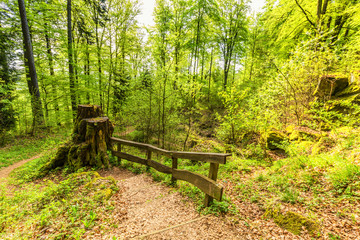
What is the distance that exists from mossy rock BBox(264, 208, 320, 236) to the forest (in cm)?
2

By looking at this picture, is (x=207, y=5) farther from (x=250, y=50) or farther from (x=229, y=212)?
(x=229, y=212)

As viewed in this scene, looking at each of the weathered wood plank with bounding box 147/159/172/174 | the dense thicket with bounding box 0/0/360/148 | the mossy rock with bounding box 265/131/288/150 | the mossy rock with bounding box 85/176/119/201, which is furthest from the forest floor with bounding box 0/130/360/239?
the mossy rock with bounding box 265/131/288/150

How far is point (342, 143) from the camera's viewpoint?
4.23 meters

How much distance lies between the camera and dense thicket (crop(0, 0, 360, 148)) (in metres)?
6.36

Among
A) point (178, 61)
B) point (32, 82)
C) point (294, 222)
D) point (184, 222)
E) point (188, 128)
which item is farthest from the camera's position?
point (178, 61)

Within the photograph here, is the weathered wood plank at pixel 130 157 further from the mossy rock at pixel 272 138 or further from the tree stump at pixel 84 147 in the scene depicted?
the mossy rock at pixel 272 138

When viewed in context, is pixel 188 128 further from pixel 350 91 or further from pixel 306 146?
pixel 350 91

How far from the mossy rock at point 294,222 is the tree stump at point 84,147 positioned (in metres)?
5.70

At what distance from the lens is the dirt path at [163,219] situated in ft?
8.28

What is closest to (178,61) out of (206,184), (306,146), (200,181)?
(306,146)

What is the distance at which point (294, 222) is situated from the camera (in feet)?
8.47

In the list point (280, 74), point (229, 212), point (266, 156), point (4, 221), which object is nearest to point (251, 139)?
point (266, 156)

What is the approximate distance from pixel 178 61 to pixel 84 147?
8.05 metres

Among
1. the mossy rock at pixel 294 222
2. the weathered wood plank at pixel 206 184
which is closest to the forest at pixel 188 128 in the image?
the mossy rock at pixel 294 222
